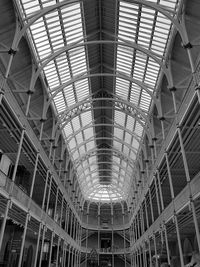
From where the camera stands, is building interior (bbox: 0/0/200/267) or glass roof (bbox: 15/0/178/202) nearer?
building interior (bbox: 0/0/200/267)

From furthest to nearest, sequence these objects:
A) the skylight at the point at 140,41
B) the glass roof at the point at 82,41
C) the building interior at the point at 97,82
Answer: the skylight at the point at 140,41 → the glass roof at the point at 82,41 → the building interior at the point at 97,82

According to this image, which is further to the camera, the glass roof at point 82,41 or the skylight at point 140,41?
the skylight at point 140,41

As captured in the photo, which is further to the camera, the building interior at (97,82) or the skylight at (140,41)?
the skylight at (140,41)

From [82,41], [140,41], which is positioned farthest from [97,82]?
[140,41]

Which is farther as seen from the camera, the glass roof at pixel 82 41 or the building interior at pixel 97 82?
the glass roof at pixel 82 41

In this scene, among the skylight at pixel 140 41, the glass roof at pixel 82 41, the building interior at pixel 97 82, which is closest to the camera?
the building interior at pixel 97 82

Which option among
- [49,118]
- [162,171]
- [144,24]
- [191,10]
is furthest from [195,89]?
[49,118]

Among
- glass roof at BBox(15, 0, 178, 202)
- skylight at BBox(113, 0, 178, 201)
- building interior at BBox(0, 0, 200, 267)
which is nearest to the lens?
building interior at BBox(0, 0, 200, 267)

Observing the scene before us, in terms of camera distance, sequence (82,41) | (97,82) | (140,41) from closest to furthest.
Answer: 1. (140,41)
2. (82,41)
3. (97,82)

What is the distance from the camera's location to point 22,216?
22.7m

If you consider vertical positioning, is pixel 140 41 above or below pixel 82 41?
below

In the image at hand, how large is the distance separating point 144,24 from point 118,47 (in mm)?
4353

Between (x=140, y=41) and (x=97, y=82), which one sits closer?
(x=140, y=41)

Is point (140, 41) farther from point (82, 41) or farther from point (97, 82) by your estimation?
point (97, 82)
